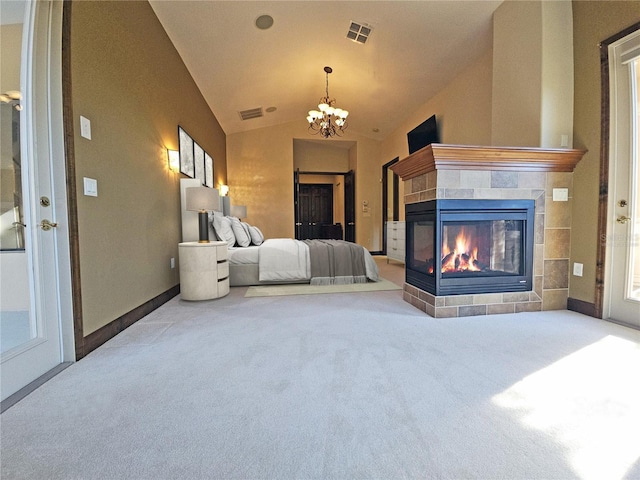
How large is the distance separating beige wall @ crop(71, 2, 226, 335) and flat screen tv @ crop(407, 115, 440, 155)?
3.99 m

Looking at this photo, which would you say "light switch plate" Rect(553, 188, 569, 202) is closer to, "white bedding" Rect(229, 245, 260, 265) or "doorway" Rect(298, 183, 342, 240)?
"white bedding" Rect(229, 245, 260, 265)

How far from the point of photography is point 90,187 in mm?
1922

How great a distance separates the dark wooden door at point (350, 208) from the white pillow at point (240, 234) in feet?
13.7

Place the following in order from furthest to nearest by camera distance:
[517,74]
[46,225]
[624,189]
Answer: [517,74] → [624,189] → [46,225]

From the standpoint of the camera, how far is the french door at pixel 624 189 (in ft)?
7.30

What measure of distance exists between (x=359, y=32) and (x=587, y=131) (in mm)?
2906

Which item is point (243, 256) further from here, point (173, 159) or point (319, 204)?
point (319, 204)

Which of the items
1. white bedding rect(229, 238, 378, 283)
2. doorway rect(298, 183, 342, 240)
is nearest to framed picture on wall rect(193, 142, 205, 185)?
white bedding rect(229, 238, 378, 283)

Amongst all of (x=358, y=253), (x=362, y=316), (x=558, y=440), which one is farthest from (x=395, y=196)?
(x=558, y=440)

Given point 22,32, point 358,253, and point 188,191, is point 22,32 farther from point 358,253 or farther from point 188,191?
point 358,253

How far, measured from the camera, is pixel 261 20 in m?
3.49

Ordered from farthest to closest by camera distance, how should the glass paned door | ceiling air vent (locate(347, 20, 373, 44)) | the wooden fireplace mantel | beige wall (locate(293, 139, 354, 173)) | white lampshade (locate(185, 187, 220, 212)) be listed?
beige wall (locate(293, 139, 354, 173)) → ceiling air vent (locate(347, 20, 373, 44)) → white lampshade (locate(185, 187, 220, 212)) → the wooden fireplace mantel → the glass paned door

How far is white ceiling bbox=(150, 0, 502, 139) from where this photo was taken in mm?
3258

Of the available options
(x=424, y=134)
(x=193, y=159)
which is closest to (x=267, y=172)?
(x=193, y=159)
